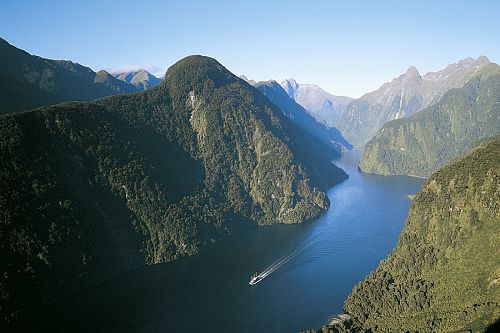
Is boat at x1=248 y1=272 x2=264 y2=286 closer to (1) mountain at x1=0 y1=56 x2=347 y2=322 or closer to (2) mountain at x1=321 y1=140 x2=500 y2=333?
(2) mountain at x1=321 y1=140 x2=500 y2=333

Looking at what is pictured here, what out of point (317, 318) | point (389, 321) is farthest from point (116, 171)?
point (389, 321)

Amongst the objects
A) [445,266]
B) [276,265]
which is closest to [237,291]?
[276,265]

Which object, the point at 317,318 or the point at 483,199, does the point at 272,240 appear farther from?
the point at 483,199

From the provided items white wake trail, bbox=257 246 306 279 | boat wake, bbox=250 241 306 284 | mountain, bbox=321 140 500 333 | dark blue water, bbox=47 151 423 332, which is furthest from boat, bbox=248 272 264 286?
mountain, bbox=321 140 500 333

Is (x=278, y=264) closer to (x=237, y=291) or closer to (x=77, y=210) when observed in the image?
(x=237, y=291)

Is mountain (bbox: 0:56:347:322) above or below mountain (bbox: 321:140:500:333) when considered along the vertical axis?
above

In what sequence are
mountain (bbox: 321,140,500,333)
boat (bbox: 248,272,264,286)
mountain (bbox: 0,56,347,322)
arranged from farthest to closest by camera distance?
boat (bbox: 248,272,264,286)
mountain (bbox: 0,56,347,322)
mountain (bbox: 321,140,500,333)
